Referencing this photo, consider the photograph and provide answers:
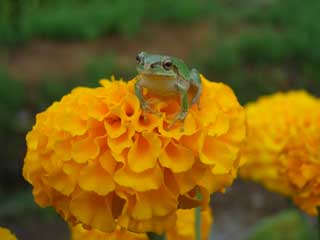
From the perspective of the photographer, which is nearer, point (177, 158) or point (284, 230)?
point (177, 158)

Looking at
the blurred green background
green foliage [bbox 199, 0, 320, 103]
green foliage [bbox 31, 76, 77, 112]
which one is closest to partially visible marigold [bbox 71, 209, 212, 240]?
the blurred green background

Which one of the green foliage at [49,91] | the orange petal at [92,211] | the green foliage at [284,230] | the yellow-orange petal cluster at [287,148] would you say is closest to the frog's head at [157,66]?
the orange petal at [92,211]

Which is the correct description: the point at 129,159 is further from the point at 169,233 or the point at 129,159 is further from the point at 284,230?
the point at 284,230

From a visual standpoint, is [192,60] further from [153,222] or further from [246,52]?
[153,222]

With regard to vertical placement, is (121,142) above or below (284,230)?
above

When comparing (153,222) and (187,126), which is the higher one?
(187,126)

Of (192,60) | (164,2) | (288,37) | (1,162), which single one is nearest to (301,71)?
(288,37)

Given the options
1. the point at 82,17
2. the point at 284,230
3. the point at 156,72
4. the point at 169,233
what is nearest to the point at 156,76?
the point at 156,72
